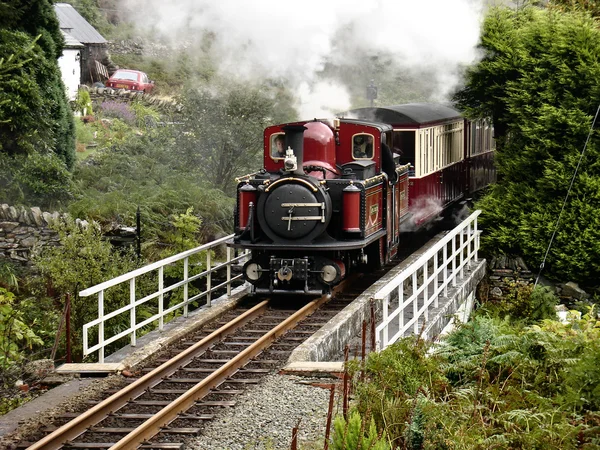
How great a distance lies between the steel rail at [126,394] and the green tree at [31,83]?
7158mm

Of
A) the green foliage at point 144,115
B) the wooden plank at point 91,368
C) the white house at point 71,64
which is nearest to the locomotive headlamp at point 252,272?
the wooden plank at point 91,368

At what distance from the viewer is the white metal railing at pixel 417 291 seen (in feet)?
35.9

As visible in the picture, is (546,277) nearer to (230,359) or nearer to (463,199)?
(463,199)

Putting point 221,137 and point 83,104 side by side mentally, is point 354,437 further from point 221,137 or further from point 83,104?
point 83,104

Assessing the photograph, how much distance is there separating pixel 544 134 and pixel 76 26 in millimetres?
24808

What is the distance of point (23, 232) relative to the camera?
18234 mm

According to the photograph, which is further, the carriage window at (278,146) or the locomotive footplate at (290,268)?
the carriage window at (278,146)

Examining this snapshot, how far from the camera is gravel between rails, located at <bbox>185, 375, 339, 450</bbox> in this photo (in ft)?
26.6

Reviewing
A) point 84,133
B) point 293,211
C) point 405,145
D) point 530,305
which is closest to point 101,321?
point 293,211

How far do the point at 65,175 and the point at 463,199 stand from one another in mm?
9402

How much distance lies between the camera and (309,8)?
18938mm

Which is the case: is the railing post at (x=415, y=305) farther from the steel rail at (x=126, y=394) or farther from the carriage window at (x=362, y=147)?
the carriage window at (x=362, y=147)

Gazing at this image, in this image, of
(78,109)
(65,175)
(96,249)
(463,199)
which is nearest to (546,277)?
(463,199)

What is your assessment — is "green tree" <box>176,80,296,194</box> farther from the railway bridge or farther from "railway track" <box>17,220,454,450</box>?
"railway track" <box>17,220,454,450</box>
